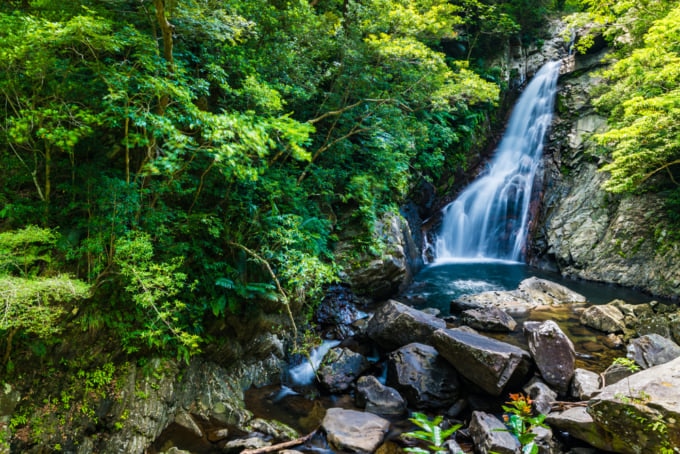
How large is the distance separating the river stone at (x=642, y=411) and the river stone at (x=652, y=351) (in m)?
2.94

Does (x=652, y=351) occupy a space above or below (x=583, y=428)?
below

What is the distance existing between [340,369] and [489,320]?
383 centimetres

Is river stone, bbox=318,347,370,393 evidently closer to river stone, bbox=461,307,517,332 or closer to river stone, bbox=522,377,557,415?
river stone, bbox=522,377,557,415

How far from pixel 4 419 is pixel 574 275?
15815 millimetres

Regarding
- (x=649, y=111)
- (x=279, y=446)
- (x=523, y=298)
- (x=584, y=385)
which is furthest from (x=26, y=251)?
(x=649, y=111)

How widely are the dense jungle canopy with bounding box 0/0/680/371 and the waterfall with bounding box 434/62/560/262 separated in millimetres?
6434

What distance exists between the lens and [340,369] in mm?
6230

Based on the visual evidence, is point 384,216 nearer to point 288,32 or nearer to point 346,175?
point 346,175

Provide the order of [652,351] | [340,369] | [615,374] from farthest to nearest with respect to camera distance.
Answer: [652,351]
[340,369]
[615,374]

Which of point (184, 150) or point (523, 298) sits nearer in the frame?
point (184, 150)

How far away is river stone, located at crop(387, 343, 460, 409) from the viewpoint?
218 inches

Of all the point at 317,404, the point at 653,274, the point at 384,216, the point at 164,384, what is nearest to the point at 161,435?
the point at 164,384

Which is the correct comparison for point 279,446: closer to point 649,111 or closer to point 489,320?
point 489,320

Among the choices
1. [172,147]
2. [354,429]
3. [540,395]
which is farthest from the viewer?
[540,395]
